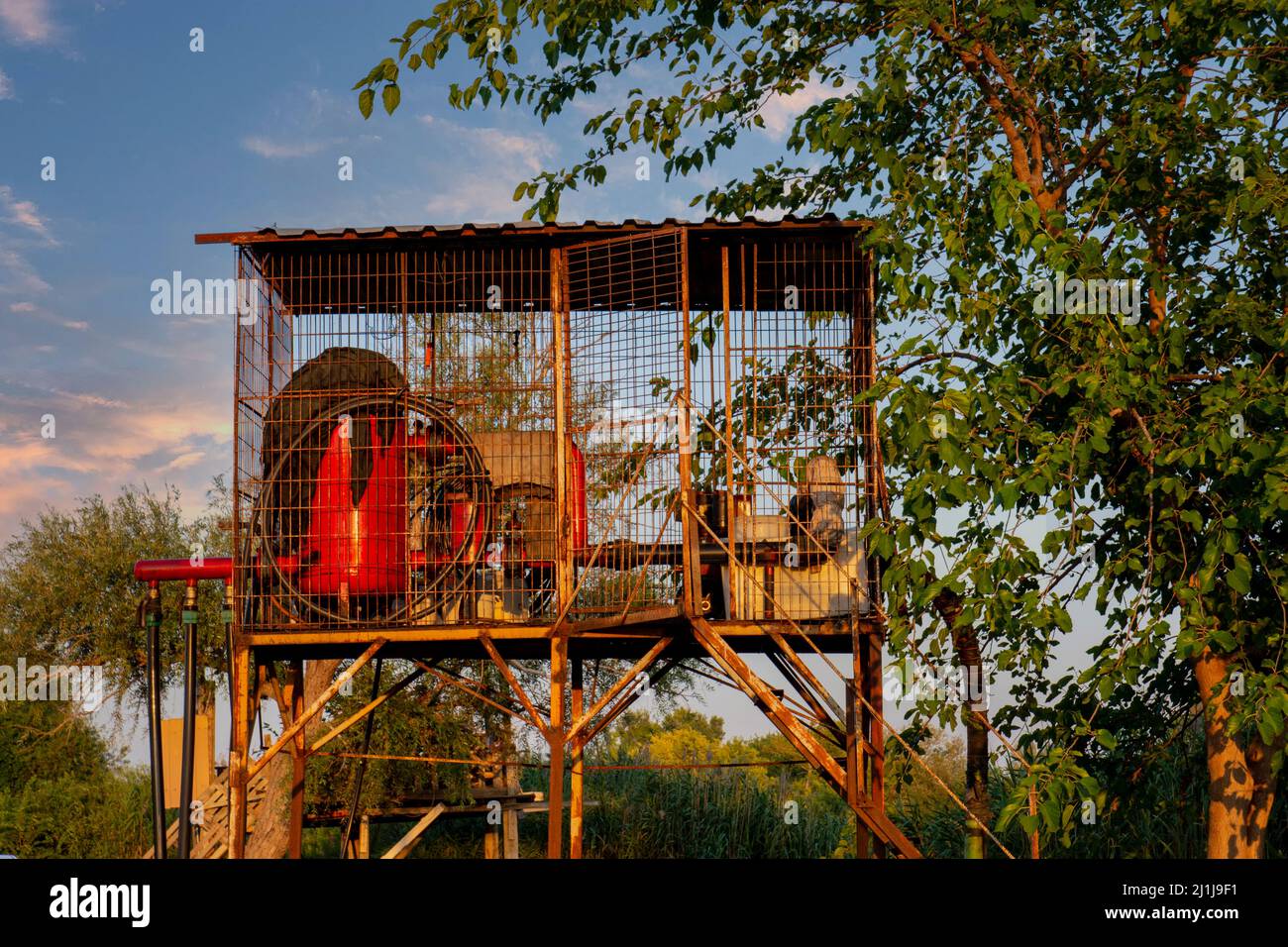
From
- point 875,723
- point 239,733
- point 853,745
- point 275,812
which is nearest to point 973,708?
point 875,723

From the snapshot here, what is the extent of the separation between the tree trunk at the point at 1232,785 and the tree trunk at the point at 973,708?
1.67 metres

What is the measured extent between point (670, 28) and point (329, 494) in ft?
17.3

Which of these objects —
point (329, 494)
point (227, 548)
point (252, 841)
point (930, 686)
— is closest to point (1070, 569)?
point (930, 686)

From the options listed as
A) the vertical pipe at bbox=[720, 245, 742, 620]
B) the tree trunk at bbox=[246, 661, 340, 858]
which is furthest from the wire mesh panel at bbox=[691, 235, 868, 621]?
the tree trunk at bbox=[246, 661, 340, 858]

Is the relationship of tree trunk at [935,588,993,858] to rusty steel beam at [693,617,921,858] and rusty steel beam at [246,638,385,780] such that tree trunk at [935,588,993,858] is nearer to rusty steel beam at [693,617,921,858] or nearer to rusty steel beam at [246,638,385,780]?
rusty steel beam at [693,617,921,858]

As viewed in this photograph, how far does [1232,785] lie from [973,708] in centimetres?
200

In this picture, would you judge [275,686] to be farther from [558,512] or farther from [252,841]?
[252,841]

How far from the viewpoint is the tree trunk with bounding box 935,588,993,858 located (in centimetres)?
1075

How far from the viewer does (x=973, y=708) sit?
36.0 ft

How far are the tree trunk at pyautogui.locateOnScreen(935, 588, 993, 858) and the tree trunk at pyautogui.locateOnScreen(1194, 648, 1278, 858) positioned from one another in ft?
5.47

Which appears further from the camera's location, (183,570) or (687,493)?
(183,570)

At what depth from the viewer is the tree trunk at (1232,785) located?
10586mm

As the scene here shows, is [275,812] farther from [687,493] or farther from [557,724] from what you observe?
[687,493]

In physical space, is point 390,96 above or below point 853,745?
above
